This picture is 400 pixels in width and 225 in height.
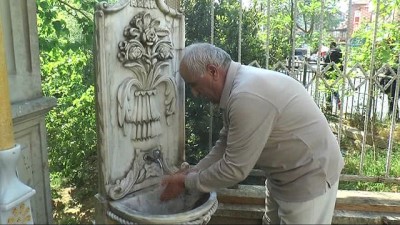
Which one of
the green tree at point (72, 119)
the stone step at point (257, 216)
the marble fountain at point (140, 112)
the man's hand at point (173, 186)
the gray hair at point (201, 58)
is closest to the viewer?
the gray hair at point (201, 58)

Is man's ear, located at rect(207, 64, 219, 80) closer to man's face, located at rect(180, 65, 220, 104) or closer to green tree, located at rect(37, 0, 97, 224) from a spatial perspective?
man's face, located at rect(180, 65, 220, 104)

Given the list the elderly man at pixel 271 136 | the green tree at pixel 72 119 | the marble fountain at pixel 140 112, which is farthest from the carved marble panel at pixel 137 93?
the green tree at pixel 72 119

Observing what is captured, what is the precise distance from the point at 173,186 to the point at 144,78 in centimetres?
65

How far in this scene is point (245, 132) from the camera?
164 centimetres

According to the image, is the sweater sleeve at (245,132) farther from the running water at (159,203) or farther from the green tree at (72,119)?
the green tree at (72,119)

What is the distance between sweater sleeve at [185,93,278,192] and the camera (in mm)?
1633

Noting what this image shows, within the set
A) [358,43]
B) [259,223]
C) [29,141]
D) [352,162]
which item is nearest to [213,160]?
[259,223]

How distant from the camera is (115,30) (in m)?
1.89

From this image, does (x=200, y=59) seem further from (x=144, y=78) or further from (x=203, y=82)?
(x=144, y=78)

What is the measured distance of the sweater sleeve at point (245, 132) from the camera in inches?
64.3

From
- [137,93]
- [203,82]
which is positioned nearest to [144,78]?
[137,93]

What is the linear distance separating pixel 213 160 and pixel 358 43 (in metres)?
2.16

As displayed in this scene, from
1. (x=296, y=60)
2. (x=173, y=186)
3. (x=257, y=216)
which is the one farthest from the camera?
(x=296, y=60)

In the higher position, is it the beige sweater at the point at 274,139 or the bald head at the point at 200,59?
the bald head at the point at 200,59
